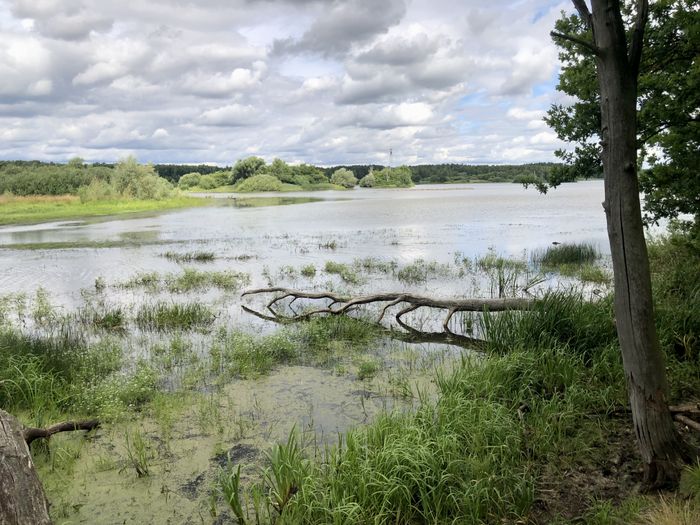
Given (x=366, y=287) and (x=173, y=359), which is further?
(x=366, y=287)

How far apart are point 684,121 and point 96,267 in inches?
816

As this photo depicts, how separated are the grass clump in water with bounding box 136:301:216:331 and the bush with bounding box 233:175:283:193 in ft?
428

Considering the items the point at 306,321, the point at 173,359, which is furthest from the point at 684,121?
the point at 173,359

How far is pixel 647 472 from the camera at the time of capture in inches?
164

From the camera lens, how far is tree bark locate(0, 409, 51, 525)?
3.88 m

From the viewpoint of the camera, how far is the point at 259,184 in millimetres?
141000

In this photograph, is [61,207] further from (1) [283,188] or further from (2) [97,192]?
(1) [283,188]

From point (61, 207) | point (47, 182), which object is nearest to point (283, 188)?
point (47, 182)

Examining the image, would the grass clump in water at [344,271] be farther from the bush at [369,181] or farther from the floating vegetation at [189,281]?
the bush at [369,181]

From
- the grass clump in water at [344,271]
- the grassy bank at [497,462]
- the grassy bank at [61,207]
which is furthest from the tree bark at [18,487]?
the grassy bank at [61,207]

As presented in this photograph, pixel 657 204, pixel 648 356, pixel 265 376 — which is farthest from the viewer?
pixel 657 204

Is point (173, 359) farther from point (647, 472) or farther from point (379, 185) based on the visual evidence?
point (379, 185)

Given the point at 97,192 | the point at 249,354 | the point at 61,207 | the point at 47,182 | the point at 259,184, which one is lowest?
the point at 249,354

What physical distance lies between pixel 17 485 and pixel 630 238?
536cm
